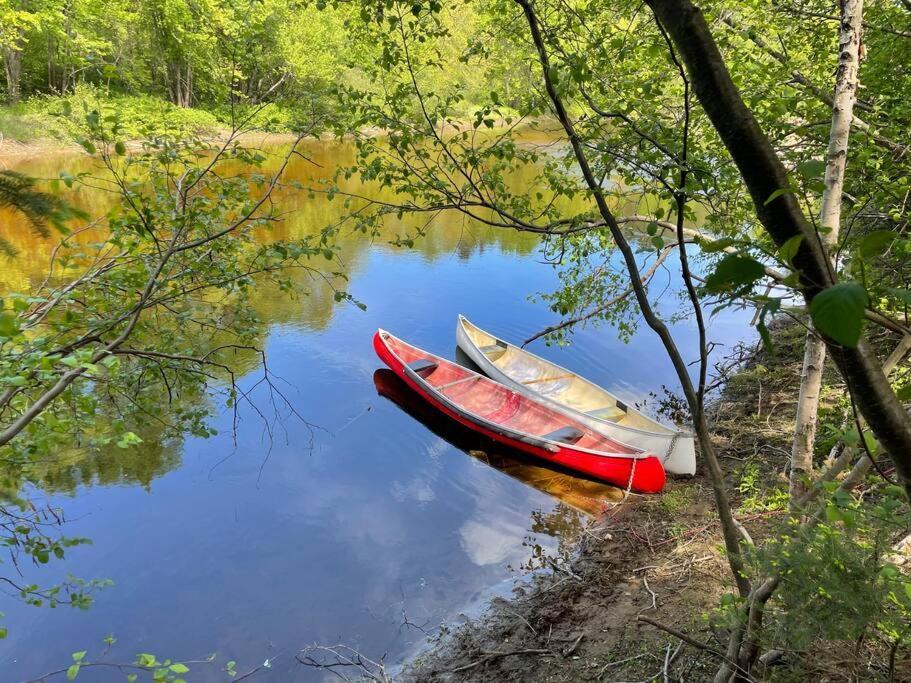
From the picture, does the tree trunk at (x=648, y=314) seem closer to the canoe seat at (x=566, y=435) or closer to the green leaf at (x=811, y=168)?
the green leaf at (x=811, y=168)

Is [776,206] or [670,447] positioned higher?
[776,206]

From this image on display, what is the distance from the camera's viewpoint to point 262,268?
4230 mm

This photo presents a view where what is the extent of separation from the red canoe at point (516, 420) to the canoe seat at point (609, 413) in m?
0.53

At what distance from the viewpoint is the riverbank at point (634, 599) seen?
14.8 ft

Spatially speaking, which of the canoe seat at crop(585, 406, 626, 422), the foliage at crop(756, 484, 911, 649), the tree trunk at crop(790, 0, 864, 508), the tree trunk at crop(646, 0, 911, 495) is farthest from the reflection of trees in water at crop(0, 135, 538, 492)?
the canoe seat at crop(585, 406, 626, 422)

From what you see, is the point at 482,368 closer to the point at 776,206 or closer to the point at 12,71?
the point at 776,206

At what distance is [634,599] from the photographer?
19.1 ft

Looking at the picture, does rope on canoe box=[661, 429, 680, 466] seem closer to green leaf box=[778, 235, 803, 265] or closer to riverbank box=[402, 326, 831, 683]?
riverbank box=[402, 326, 831, 683]

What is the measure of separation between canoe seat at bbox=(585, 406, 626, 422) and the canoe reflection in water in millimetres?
1354

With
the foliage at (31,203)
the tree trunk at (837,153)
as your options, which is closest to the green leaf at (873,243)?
the foliage at (31,203)

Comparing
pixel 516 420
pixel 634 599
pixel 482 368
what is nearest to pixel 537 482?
pixel 516 420

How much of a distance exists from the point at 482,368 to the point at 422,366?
138cm

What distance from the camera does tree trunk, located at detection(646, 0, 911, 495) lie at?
1186 mm

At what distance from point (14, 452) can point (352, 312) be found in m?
12.0
